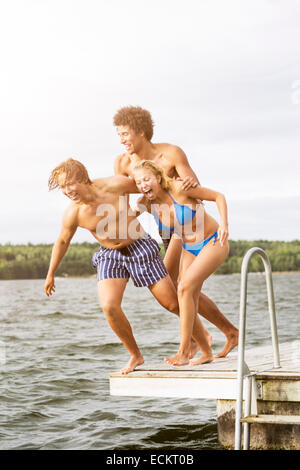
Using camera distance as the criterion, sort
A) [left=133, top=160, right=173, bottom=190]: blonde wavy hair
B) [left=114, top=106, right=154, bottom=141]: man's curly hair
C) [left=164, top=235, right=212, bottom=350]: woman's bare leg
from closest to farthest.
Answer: [left=133, top=160, right=173, bottom=190]: blonde wavy hair → [left=114, top=106, right=154, bottom=141]: man's curly hair → [left=164, top=235, right=212, bottom=350]: woman's bare leg

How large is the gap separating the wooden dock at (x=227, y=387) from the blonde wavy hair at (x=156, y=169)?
4.97 feet

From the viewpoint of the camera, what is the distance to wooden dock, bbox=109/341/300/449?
5881 millimetres

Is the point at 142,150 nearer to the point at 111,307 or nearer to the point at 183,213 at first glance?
the point at 183,213

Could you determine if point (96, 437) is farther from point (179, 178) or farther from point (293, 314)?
point (293, 314)

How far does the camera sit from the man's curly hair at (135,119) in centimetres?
616

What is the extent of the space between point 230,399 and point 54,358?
13064 mm

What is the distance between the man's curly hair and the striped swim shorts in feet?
2.98

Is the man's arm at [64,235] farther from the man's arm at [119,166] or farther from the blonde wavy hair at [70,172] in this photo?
the man's arm at [119,166]

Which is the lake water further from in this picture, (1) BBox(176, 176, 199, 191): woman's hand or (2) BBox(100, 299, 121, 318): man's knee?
(1) BBox(176, 176, 199, 191): woman's hand

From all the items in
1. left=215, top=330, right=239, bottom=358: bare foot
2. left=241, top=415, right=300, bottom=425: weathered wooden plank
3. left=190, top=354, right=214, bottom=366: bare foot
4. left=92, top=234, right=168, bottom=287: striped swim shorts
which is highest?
left=92, top=234, right=168, bottom=287: striped swim shorts

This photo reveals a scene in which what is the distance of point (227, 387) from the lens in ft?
19.5

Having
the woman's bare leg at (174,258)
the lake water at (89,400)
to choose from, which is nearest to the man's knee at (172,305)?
the woman's bare leg at (174,258)

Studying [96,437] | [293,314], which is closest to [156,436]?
[96,437]

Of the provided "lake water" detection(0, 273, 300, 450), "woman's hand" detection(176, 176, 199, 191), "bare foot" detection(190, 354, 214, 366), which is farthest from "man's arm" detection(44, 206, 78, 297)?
"lake water" detection(0, 273, 300, 450)
